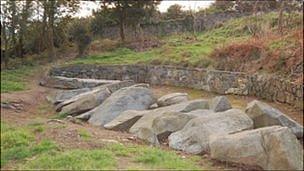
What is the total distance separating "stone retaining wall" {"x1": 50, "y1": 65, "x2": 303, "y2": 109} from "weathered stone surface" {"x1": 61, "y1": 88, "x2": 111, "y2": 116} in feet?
10.6

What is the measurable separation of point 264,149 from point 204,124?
1322 mm

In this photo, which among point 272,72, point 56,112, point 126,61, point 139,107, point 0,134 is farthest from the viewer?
point 126,61

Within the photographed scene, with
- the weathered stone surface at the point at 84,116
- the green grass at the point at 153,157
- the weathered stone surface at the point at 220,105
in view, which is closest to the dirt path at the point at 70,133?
the green grass at the point at 153,157

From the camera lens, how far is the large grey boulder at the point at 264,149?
19.1 ft

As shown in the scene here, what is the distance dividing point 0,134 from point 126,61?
39.7 ft

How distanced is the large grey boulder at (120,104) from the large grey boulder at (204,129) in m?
2.21

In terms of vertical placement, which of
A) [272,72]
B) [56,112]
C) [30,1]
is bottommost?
[56,112]

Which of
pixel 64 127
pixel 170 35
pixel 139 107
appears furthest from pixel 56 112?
pixel 170 35

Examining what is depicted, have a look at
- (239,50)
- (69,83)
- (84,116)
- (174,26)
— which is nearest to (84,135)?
(84,116)

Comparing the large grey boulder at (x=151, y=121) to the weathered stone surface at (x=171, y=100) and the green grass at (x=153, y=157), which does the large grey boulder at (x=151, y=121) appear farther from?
the weathered stone surface at (x=171, y=100)

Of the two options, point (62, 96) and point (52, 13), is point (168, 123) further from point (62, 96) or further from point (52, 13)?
point (62, 96)

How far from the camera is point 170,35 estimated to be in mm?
22016

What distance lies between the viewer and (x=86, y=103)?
1051cm

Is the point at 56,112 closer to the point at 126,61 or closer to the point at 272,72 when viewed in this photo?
the point at 272,72
